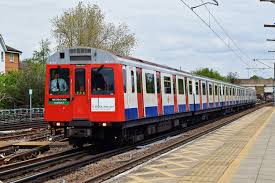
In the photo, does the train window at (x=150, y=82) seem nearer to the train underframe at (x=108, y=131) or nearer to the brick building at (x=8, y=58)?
the train underframe at (x=108, y=131)

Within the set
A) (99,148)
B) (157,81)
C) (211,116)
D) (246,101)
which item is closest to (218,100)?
(211,116)

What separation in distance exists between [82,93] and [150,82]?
151 inches

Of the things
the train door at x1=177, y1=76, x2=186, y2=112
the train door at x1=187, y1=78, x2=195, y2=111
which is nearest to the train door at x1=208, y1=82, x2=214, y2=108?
the train door at x1=187, y1=78, x2=195, y2=111

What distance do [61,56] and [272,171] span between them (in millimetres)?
8444

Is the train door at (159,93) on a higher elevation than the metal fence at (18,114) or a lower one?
higher

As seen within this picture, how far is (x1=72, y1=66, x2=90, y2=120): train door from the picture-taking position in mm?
16016

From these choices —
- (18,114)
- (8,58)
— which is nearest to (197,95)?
(18,114)

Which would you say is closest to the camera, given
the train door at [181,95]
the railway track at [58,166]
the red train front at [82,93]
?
the railway track at [58,166]

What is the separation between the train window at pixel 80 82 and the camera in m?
16.2

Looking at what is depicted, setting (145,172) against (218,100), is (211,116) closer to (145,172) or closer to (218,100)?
(218,100)

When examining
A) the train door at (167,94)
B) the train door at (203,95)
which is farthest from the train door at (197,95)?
the train door at (167,94)

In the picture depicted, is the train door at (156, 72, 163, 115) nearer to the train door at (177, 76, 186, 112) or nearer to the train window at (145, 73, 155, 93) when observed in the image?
the train window at (145, 73, 155, 93)

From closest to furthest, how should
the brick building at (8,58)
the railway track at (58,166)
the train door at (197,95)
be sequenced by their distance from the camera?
the railway track at (58,166), the train door at (197,95), the brick building at (8,58)

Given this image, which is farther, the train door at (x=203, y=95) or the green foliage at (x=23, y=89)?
the green foliage at (x=23, y=89)
